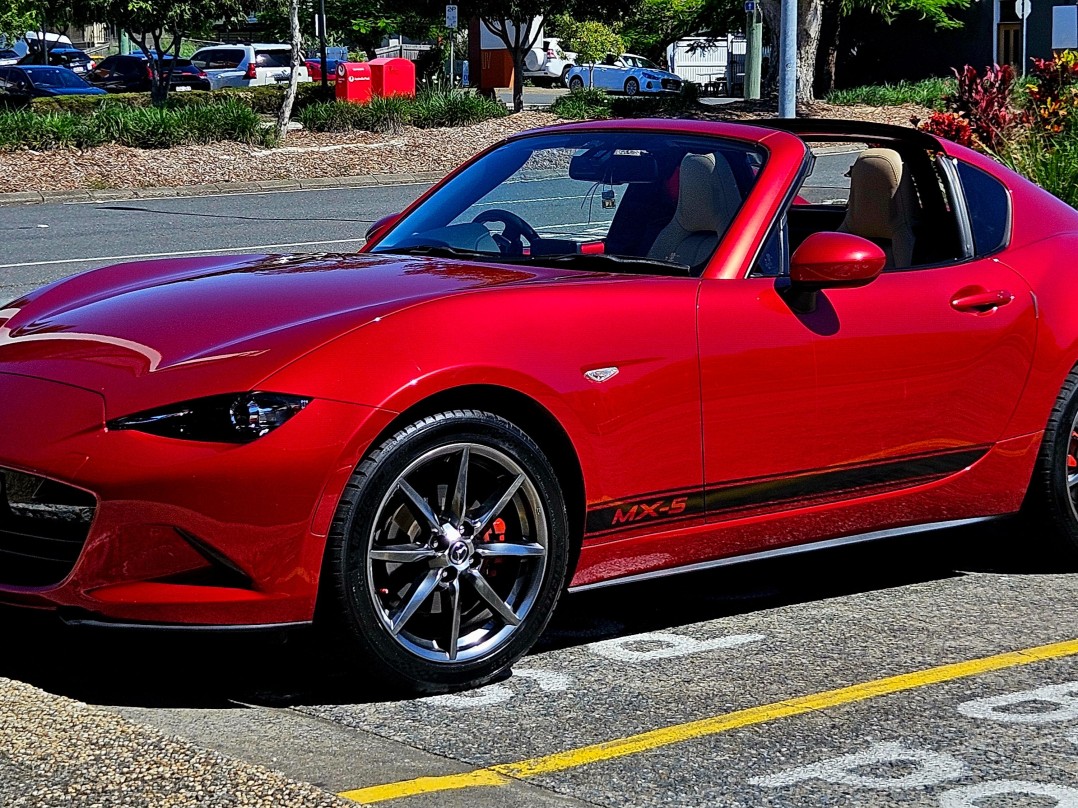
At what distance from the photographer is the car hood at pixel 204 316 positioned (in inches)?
161

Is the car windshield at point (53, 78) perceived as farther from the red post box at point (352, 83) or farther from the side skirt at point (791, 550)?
the side skirt at point (791, 550)

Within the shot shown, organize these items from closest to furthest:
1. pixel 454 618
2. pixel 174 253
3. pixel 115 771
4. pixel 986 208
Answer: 1. pixel 115 771
2. pixel 454 618
3. pixel 986 208
4. pixel 174 253

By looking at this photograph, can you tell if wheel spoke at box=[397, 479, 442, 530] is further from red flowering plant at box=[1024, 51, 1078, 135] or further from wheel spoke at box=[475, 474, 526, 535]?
red flowering plant at box=[1024, 51, 1078, 135]

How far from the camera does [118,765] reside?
3.67 m

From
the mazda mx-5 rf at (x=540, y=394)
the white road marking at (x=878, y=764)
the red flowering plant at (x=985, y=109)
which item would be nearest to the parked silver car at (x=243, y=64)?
the red flowering plant at (x=985, y=109)

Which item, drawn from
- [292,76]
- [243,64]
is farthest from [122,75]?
[292,76]

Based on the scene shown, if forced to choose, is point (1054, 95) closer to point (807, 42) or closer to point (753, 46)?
point (753, 46)

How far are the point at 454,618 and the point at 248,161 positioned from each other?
22.9 metres

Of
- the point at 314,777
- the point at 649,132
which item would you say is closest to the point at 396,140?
the point at 649,132

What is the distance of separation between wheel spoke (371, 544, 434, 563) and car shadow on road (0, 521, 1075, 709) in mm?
261

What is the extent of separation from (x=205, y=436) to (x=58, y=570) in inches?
20.4

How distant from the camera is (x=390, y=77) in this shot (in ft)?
115

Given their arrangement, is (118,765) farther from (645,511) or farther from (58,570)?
(645,511)

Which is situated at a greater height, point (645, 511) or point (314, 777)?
point (645, 511)
